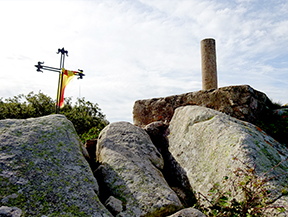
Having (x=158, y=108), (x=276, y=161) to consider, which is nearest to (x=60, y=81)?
(x=158, y=108)

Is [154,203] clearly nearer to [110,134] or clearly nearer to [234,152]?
[234,152]

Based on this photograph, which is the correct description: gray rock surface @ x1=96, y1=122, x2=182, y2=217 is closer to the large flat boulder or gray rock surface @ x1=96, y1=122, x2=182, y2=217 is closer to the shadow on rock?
the shadow on rock

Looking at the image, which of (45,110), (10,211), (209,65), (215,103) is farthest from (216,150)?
(45,110)

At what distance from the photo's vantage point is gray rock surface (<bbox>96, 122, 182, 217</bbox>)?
3754 millimetres

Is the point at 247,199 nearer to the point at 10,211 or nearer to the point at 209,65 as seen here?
the point at 10,211

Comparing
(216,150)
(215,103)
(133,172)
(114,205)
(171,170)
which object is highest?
(215,103)

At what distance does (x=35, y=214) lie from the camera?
117 inches

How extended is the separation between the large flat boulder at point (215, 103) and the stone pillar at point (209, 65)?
4.96 metres

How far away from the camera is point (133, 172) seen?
14.1ft

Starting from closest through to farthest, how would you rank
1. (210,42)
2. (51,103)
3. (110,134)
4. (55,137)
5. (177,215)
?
(177,215) < (55,137) < (110,134) < (210,42) < (51,103)

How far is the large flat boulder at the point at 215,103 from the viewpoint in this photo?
255 inches

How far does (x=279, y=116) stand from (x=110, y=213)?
5.65 metres

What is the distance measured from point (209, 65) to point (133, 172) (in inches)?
369

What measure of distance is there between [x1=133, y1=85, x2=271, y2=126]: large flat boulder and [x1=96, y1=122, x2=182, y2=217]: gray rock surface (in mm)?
1878
